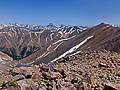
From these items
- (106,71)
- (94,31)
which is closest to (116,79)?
Answer: (106,71)

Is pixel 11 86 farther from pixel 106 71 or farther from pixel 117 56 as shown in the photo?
pixel 117 56

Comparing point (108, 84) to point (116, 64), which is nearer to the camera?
point (108, 84)

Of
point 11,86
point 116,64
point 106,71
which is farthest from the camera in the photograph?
point 116,64

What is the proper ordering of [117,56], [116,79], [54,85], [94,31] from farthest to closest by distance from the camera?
[94,31]
[117,56]
[116,79]
[54,85]

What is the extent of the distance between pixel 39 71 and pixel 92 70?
3.87 meters

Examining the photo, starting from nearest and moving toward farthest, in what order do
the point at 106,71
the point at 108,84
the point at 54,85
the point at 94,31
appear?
the point at 54,85 → the point at 108,84 → the point at 106,71 → the point at 94,31

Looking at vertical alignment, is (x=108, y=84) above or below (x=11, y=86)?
below

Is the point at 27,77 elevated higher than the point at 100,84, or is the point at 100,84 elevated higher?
the point at 27,77

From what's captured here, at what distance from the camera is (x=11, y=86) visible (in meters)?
11.2

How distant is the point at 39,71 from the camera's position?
14.2 meters

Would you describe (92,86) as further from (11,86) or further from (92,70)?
(11,86)

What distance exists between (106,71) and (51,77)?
4.58m

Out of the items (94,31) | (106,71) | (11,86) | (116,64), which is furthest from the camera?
(94,31)

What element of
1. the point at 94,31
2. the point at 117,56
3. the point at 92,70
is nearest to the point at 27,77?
the point at 92,70
